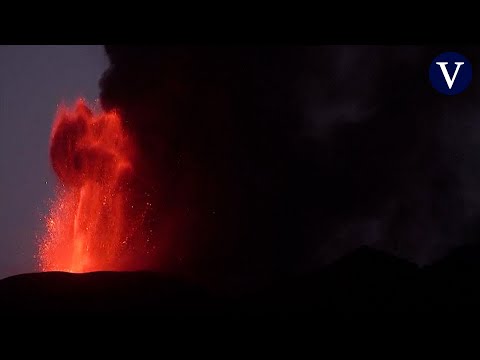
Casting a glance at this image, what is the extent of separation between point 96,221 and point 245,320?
29.3 meters

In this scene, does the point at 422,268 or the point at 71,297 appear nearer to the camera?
the point at 71,297

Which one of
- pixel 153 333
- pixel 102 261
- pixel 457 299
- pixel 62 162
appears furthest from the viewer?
pixel 62 162

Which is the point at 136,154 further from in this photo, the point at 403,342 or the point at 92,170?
the point at 403,342

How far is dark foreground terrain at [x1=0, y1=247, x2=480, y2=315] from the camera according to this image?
2803 centimetres

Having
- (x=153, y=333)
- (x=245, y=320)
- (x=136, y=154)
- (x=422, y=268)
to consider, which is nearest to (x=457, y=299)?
(x=422, y=268)

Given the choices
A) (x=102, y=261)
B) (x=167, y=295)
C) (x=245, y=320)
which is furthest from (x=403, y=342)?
(x=102, y=261)

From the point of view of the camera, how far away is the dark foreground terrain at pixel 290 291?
28031 millimetres

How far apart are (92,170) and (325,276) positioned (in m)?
20.2

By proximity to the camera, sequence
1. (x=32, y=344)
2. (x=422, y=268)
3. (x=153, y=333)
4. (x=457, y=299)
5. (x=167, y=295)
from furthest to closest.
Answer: (x=422, y=268) → (x=167, y=295) → (x=457, y=299) → (x=153, y=333) → (x=32, y=344)

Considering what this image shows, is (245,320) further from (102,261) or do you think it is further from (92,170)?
(92,170)

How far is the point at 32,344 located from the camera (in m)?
16.3

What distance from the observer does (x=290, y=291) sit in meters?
37.2

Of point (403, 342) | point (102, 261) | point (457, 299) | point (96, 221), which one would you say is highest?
point (96, 221)

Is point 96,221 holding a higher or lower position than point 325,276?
higher
